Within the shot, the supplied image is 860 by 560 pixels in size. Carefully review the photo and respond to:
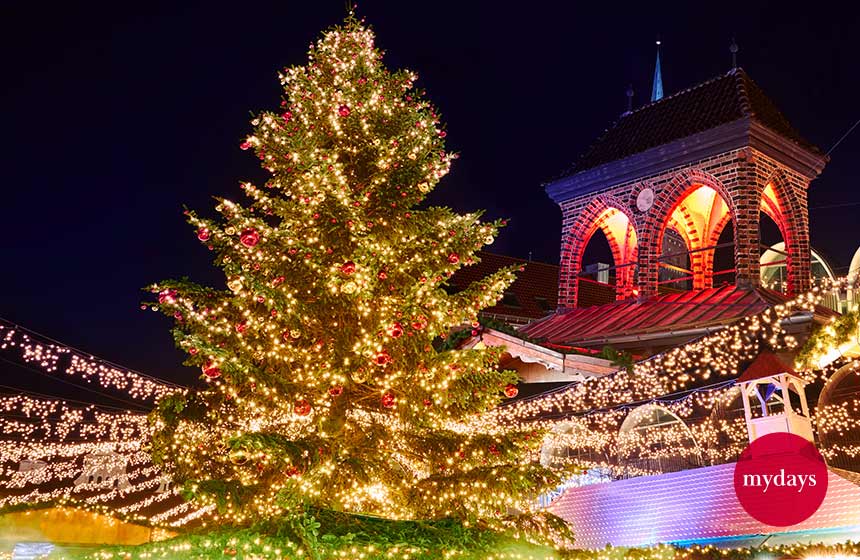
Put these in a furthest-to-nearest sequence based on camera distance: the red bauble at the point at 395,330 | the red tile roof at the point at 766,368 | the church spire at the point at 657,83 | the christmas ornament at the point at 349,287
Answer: the church spire at the point at 657,83 < the red tile roof at the point at 766,368 < the christmas ornament at the point at 349,287 < the red bauble at the point at 395,330

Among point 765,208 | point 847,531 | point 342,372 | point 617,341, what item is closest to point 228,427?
point 342,372

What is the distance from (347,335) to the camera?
9.64 meters

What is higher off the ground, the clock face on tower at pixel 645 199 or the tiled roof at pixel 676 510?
the clock face on tower at pixel 645 199

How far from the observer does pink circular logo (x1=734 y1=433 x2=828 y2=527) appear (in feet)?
31.9

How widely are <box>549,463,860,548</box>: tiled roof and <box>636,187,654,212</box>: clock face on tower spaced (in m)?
6.75

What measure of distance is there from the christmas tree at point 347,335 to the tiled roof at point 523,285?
15.3 meters

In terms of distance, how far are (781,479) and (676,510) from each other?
1.82 m

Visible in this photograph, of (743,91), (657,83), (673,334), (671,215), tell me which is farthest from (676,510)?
(657,83)

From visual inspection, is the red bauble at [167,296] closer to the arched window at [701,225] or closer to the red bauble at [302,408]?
the red bauble at [302,408]

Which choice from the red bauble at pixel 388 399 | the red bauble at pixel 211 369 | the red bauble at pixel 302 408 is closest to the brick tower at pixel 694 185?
the red bauble at pixel 388 399

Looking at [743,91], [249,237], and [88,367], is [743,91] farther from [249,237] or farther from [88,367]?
[88,367]

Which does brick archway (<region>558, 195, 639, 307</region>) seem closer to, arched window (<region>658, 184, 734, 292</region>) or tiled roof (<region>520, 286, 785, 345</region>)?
tiled roof (<region>520, 286, 785, 345</region>)

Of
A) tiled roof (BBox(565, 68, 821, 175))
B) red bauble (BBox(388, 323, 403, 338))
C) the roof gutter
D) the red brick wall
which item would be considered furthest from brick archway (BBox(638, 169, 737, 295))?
red bauble (BBox(388, 323, 403, 338))

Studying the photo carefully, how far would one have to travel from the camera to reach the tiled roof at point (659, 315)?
42.9 ft
